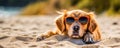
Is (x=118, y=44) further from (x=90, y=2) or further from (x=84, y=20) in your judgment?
(x=90, y=2)

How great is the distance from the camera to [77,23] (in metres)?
5.83

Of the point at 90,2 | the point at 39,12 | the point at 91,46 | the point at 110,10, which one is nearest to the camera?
the point at 91,46

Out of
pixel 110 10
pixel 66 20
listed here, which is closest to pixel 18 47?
pixel 66 20

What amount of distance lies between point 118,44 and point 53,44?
1.02 metres

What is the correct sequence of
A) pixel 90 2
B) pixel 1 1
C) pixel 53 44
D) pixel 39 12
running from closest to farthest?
pixel 53 44
pixel 90 2
pixel 39 12
pixel 1 1

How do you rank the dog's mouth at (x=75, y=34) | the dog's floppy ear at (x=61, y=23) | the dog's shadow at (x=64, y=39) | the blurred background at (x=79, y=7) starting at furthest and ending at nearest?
the blurred background at (x=79, y=7) < the dog's floppy ear at (x=61, y=23) < the dog's shadow at (x=64, y=39) < the dog's mouth at (x=75, y=34)

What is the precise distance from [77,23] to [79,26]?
6 centimetres

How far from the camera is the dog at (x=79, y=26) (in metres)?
5.85

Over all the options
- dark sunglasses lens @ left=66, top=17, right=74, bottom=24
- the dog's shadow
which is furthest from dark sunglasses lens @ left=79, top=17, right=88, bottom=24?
the dog's shadow

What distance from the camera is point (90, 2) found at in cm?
2195

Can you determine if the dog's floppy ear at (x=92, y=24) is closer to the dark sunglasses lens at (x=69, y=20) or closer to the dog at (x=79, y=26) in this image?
the dog at (x=79, y=26)

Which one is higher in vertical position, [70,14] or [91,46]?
[70,14]

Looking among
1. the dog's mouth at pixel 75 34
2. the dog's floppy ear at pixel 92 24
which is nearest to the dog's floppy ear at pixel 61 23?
the dog's mouth at pixel 75 34

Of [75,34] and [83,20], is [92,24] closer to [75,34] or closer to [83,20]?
[83,20]
